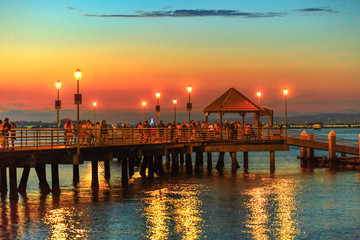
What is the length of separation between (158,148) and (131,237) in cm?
1929

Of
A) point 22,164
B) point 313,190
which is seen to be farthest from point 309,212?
point 22,164

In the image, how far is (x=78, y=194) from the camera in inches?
1394

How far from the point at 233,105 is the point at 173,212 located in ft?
69.1

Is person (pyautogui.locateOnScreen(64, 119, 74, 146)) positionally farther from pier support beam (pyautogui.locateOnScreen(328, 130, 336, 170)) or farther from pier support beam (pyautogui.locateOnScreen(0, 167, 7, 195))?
pier support beam (pyautogui.locateOnScreen(328, 130, 336, 170))

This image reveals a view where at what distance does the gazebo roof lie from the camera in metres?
48.2

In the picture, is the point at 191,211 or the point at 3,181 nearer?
the point at 191,211

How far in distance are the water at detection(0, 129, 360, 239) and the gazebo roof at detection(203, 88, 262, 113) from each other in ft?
23.6

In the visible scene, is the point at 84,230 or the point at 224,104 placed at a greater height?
the point at 224,104

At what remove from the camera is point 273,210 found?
1161 inches

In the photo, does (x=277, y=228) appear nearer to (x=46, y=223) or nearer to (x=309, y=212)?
(x=309, y=212)

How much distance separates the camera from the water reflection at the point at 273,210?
2439 cm

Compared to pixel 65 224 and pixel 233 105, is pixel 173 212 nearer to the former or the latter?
pixel 65 224

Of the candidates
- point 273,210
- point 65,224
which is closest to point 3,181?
point 65,224

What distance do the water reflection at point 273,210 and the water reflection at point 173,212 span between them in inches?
94.6
